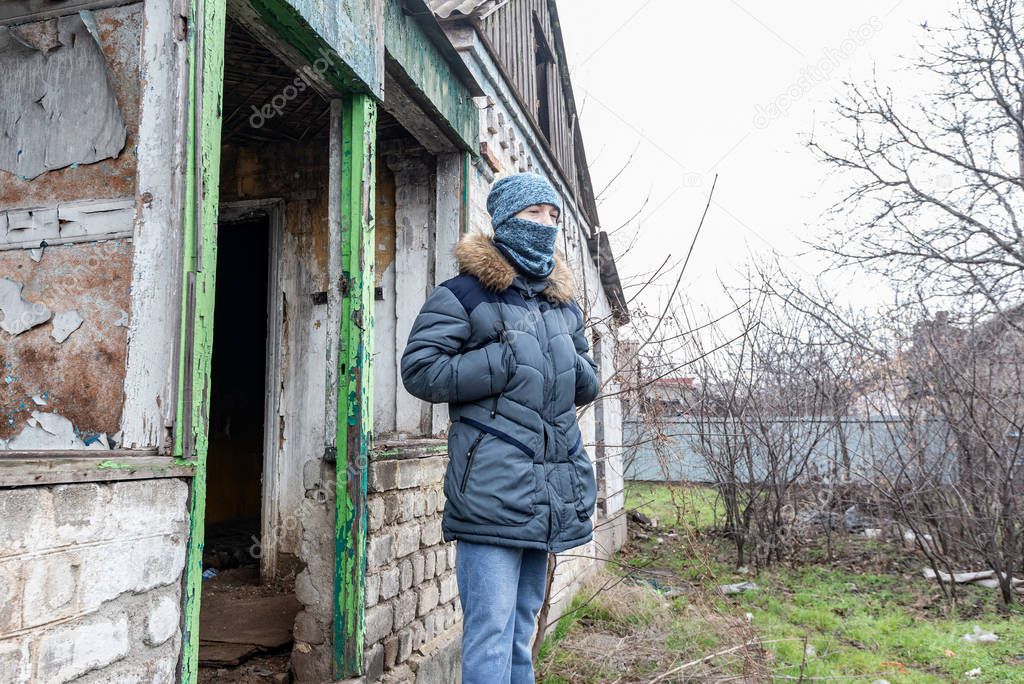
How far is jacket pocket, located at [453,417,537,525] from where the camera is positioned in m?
2.14

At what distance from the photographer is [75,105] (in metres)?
2.06

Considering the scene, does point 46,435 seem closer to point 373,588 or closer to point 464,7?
point 373,588

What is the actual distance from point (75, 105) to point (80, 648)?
59.9 inches

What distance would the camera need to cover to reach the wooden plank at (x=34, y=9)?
2.08 m

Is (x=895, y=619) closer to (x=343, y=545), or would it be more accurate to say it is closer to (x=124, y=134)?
(x=343, y=545)

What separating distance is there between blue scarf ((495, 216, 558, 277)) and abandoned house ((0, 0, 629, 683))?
764 millimetres

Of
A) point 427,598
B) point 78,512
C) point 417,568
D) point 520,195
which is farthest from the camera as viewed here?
point 427,598

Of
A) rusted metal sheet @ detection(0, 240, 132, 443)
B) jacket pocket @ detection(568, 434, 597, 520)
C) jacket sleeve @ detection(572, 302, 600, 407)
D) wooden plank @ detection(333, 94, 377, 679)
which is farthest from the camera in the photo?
wooden plank @ detection(333, 94, 377, 679)

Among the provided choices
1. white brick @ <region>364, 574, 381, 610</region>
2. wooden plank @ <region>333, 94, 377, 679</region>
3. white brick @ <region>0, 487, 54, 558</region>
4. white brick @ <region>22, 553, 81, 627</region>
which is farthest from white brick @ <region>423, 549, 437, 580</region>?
white brick @ <region>0, 487, 54, 558</region>

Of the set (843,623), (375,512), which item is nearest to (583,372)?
(375,512)

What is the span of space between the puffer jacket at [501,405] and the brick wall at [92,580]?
31.9 inches

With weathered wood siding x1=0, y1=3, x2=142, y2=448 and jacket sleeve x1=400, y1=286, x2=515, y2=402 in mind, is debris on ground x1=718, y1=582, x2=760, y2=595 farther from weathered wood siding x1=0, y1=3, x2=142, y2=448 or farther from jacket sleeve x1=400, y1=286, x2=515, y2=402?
weathered wood siding x1=0, y1=3, x2=142, y2=448

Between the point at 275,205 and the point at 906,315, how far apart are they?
7378 mm

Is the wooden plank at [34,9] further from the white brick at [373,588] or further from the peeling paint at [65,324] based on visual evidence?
the white brick at [373,588]
